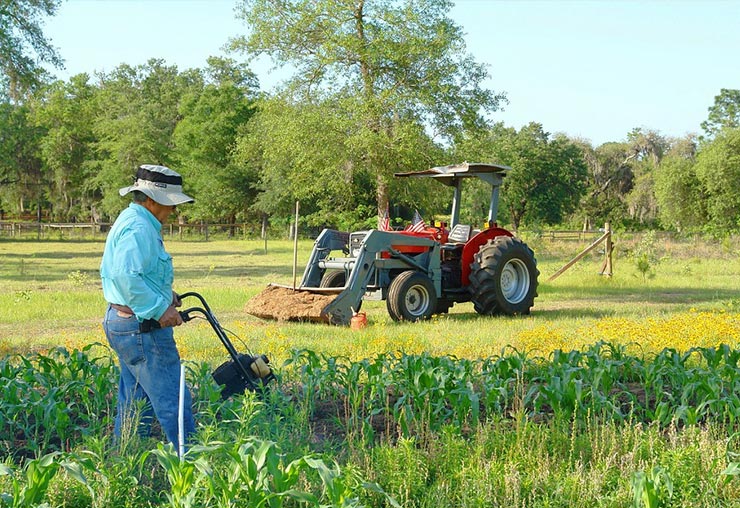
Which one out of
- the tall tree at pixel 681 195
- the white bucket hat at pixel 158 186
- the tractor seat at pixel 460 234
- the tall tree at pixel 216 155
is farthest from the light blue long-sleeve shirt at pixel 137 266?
the tall tree at pixel 216 155

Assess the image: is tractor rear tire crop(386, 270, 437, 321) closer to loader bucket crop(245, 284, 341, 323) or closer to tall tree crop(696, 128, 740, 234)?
loader bucket crop(245, 284, 341, 323)

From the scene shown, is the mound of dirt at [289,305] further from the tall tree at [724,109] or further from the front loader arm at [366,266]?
the tall tree at [724,109]

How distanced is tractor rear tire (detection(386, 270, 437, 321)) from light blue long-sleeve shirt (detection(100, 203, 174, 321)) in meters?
7.72

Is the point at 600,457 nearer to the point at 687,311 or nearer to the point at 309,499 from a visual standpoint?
the point at 309,499

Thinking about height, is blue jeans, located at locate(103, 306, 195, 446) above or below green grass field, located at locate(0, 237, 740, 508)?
above

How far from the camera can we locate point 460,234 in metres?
14.6

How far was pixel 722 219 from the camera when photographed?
4712 cm

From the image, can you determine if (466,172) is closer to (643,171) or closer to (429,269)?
(429,269)

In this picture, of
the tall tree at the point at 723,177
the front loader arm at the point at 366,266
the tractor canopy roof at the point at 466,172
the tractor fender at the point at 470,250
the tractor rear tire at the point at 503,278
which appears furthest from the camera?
the tall tree at the point at 723,177

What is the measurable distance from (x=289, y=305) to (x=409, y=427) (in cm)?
681

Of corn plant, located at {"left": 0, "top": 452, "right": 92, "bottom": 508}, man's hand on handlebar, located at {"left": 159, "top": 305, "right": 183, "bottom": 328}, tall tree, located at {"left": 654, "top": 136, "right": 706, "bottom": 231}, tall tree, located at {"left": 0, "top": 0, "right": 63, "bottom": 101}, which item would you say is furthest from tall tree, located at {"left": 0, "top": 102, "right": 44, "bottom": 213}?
corn plant, located at {"left": 0, "top": 452, "right": 92, "bottom": 508}

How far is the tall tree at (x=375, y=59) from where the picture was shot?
23.9 m

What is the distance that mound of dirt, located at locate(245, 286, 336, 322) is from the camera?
40.5 ft

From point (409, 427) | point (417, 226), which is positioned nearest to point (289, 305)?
point (417, 226)
